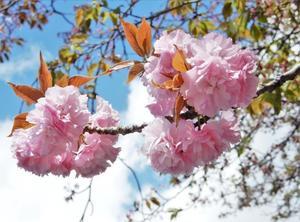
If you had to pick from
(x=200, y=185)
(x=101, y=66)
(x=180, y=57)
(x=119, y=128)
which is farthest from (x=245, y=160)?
(x=180, y=57)

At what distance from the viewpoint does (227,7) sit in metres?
3.17

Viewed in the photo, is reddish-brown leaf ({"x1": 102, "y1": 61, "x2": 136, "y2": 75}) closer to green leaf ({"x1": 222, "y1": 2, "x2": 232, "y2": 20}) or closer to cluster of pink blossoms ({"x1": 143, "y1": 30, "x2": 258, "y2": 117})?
cluster of pink blossoms ({"x1": 143, "y1": 30, "x2": 258, "y2": 117})

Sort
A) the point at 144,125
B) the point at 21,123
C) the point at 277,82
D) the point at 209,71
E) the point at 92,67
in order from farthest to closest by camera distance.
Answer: the point at 92,67 → the point at 277,82 → the point at 144,125 → the point at 21,123 → the point at 209,71

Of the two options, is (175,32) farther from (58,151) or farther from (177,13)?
(177,13)

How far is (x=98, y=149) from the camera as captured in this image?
1447mm

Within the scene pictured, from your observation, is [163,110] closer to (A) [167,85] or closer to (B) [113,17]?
(A) [167,85]

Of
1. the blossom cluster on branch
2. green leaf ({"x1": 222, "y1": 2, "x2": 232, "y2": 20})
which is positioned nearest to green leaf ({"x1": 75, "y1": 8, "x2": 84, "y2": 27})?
green leaf ({"x1": 222, "y1": 2, "x2": 232, "y2": 20})

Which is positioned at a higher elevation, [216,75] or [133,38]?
[133,38]

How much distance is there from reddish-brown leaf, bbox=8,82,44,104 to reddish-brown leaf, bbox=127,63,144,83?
25 cm

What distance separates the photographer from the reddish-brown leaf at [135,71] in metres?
1.37

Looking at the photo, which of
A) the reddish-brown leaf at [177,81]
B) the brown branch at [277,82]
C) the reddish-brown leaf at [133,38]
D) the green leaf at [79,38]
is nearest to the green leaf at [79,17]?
the green leaf at [79,38]

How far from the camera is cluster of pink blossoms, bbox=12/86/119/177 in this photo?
1.26 metres

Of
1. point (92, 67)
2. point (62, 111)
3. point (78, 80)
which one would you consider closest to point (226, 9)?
point (92, 67)

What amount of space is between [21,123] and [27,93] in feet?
0.28
